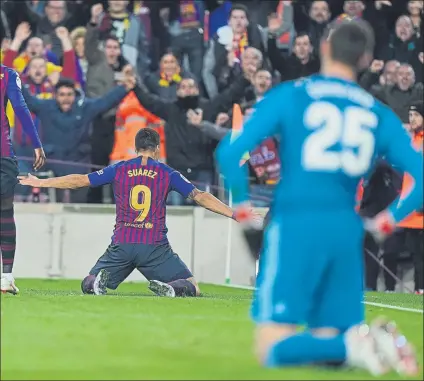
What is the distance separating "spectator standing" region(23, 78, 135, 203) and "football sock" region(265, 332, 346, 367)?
10230 mm

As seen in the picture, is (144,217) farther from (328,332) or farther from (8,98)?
(328,332)

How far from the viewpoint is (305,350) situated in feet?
23.0

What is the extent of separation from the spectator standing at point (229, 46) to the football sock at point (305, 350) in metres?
11.3

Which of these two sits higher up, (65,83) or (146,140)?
(65,83)

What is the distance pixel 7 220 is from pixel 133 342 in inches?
159

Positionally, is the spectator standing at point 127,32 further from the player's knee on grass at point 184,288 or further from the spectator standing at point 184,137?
the player's knee on grass at point 184,288

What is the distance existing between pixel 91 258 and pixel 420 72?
5.45 meters

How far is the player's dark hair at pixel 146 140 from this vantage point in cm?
1218

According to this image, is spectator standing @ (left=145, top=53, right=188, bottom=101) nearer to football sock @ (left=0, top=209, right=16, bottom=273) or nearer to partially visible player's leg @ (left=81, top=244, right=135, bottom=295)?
partially visible player's leg @ (left=81, top=244, right=135, bottom=295)

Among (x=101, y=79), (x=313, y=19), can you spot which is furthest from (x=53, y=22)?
(x=313, y=19)

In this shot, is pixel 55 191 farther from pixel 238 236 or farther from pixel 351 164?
pixel 351 164

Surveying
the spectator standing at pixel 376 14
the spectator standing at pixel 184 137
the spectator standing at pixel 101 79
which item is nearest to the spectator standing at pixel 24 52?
the spectator standing at pixel 101 79

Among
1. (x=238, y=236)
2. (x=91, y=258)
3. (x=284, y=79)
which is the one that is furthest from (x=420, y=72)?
(x=91, y=258)

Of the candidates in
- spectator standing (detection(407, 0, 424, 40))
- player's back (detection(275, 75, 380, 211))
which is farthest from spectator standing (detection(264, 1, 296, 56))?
player's back (detection(275, 75, 380, 211))
